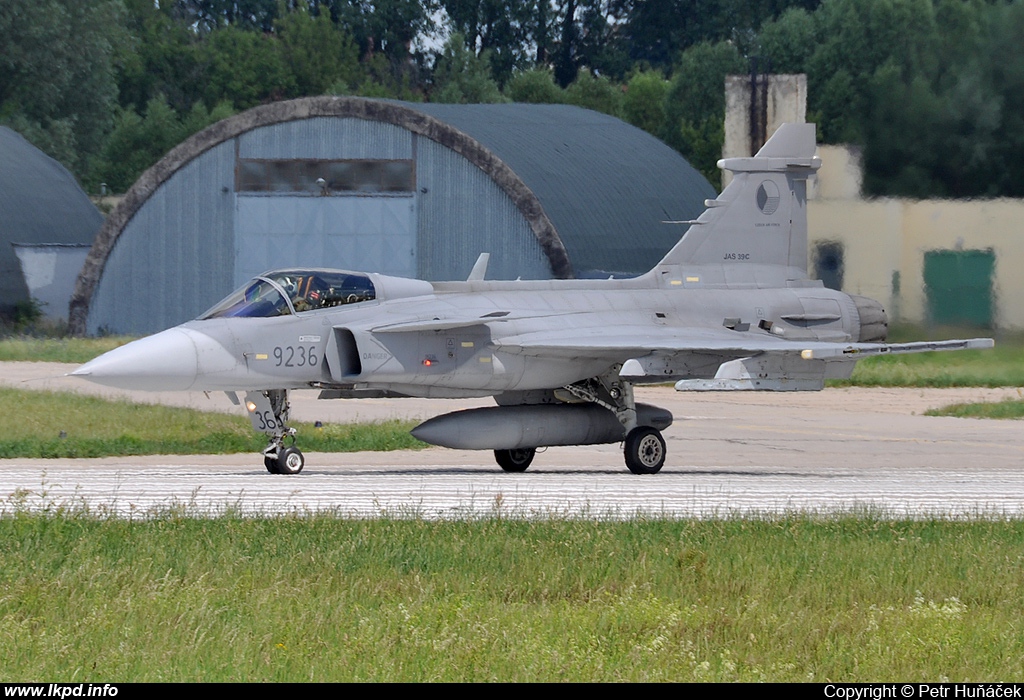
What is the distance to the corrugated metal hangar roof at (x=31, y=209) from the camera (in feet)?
137

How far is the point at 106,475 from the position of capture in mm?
16188

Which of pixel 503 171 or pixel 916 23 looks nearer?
pixel 916 23

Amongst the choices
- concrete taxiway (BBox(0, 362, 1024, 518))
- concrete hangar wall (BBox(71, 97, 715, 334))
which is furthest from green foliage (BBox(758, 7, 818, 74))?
concrete taxiway (BBox(0, 362, 1024, 518))

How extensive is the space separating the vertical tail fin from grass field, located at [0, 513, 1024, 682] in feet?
24.4

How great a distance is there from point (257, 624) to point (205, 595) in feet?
2.33

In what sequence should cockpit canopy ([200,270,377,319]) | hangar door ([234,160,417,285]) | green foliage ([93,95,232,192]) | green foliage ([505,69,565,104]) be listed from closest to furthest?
cockpit canopy ([200,270,377,319]) < hangar door ([234,160,417,285]) < green foliage ([93,95,232,192]) < green foliage ([505,69,565,104])

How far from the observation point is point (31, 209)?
43.7m

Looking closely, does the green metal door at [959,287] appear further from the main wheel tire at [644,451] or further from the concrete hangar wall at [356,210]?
the concrete hangar wall at [356,210]

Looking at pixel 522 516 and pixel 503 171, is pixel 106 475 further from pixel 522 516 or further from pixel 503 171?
pixel 503 171

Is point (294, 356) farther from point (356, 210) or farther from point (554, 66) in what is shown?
point (554, 66)

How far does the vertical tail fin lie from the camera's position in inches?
748

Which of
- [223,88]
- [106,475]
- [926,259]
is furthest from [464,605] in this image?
[223,88]

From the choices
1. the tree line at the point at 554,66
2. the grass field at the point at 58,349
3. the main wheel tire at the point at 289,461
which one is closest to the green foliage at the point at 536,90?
the tree line at the point at 554,66

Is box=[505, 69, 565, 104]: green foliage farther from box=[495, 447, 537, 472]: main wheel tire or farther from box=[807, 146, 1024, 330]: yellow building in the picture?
box=[495, 447, 537, 472]: main wheel tire
